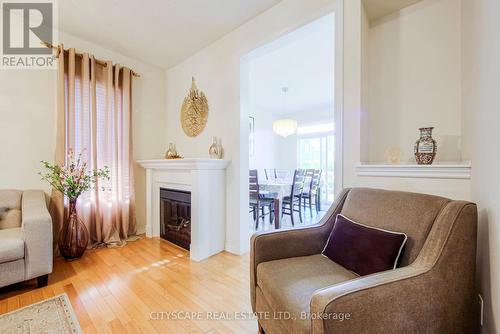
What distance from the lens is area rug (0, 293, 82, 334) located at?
134 centimetres

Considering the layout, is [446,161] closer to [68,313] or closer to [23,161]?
[68,313]

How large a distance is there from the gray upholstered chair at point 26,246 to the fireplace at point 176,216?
1214 mm

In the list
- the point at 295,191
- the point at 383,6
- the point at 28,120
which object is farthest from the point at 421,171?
the point at 28,120

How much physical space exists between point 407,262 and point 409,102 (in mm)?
1302

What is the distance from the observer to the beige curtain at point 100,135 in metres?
2.46

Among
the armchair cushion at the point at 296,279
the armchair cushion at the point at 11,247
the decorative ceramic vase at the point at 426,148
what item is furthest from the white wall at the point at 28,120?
the decorative ceramic vase at the point at 426,148

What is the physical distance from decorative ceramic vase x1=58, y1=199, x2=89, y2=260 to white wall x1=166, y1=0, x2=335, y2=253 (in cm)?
A: 149

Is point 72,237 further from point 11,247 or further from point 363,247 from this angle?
point 363,247

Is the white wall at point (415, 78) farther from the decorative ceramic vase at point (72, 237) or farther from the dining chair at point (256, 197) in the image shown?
the decorative ceramic vase at point (72, 237)

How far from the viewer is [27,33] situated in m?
2.35

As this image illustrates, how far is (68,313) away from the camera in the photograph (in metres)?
1.49

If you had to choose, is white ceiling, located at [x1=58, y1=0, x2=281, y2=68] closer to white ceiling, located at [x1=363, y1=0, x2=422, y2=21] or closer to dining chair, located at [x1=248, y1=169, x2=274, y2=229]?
white ceiling, located at [x1=363, y1=0, x2=422, y2=21]

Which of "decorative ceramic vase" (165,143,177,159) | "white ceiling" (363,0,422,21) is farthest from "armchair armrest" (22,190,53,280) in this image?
"white ceiling" (363,0,422,21)

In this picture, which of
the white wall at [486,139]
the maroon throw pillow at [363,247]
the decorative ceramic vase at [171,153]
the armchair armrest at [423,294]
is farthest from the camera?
the decorative ceramic vase at [171,153]
